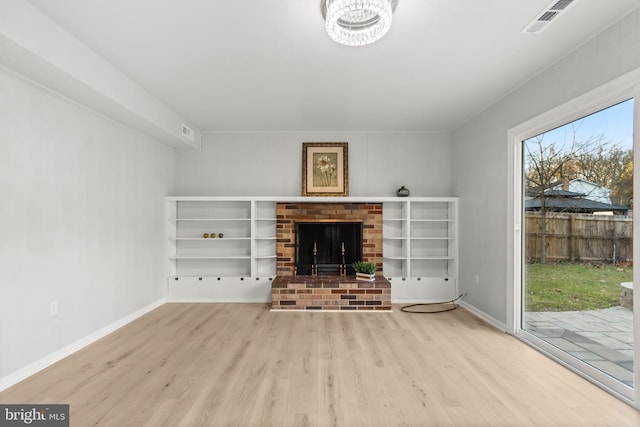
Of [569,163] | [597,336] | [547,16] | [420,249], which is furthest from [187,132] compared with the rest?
[597,336]

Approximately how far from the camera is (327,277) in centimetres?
475

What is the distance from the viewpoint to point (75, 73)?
8.23 ft

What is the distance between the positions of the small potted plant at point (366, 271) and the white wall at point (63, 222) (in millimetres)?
2950

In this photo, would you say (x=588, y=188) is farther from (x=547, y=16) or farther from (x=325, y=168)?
(x=325, y=168)

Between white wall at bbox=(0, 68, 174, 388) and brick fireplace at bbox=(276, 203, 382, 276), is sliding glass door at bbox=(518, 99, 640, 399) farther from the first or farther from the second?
white wall at bbox=(0, 68, 174, 388)

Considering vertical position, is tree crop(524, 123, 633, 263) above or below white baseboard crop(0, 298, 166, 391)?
above

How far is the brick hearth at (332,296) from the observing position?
4.39 meters

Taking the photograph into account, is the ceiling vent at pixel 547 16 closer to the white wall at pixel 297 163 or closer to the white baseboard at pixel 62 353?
the white wall at pixel 297 163

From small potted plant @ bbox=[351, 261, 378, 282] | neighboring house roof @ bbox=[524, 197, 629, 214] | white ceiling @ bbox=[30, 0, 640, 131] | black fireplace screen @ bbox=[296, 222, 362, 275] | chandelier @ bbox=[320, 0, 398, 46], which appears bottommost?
small potted plant @ bbox=[351, 261, 378, 282]

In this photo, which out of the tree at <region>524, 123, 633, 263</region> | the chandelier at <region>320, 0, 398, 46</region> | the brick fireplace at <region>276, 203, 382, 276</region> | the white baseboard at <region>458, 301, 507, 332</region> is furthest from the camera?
the brick fireplace at <region>276, 203, 382, 276</region>

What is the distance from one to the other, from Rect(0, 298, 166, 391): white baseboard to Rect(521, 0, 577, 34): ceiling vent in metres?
4.60

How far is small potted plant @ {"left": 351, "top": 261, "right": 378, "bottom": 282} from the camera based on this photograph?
179 inches

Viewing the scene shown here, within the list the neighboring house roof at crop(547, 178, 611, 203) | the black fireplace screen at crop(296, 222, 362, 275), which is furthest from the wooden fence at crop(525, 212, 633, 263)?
the black fireplace screen at crop(296, 222, 362, 275)

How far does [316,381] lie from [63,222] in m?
2.69
